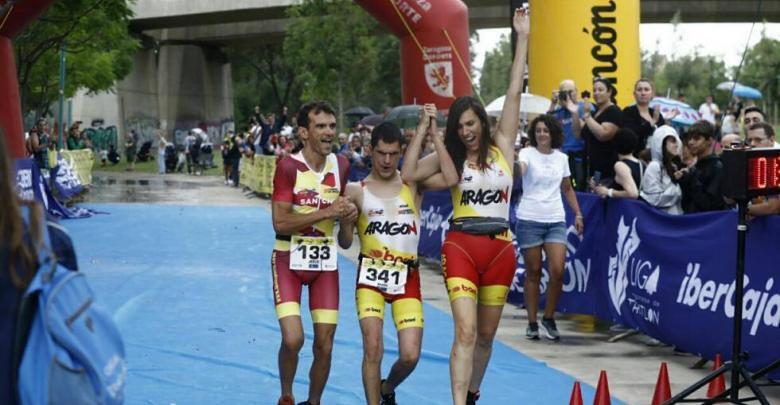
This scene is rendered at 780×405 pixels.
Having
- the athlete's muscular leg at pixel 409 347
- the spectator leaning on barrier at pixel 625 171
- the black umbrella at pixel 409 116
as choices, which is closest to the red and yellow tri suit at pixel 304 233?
the athlete's muscular leg at pixel 409 347

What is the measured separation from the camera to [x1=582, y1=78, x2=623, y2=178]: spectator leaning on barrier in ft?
38.5

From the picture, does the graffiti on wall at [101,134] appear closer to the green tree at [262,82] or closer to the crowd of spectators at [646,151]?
the green tree at [262,82]

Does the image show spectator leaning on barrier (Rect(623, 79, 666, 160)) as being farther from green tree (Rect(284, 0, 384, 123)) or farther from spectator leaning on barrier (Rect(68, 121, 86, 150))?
green tree (Rect(284, 0, 384, 123))

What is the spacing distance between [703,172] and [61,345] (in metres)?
8.18

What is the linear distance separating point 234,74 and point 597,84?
87.5m

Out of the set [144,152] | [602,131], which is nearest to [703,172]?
[602,131]

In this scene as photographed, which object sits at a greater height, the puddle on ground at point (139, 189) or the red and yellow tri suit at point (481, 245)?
the red and yellow tri suit at point (481, 245)

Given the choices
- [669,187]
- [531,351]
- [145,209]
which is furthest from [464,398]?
[145,209]

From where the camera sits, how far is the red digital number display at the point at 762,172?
736 cm

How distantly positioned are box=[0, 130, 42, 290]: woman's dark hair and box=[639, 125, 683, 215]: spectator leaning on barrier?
8422mm

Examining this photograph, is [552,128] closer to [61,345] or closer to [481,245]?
[481,245]

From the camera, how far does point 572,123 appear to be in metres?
12.4

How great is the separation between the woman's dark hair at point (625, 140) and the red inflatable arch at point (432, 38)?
8.23m

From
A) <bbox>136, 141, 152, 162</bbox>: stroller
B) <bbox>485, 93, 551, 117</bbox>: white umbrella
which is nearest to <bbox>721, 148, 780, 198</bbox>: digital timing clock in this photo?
<bbox>485, 93, 551, 117</bbox>: white umbrella
